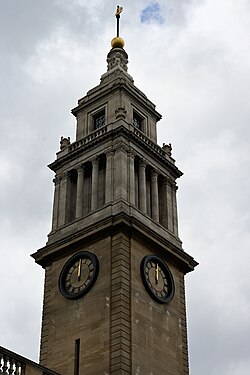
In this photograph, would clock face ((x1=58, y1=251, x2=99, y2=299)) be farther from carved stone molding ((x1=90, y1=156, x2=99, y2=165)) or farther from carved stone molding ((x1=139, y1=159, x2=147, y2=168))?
carved stone molding ((x1=139, y1=159, x2=147, y2=168))

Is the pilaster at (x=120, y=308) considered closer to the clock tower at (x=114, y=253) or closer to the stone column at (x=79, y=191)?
the clock tower at (x=114, y=253)

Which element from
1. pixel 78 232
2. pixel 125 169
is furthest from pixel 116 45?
pixel 78 232

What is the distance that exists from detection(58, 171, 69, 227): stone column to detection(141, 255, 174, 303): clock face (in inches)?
297

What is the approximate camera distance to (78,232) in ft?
170

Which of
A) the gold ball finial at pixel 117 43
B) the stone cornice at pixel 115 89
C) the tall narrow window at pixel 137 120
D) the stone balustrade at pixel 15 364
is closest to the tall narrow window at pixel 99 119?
the stone cornice at pixel 115 89

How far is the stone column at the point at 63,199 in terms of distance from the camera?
182 feet

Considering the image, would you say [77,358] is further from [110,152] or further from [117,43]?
[117,43]

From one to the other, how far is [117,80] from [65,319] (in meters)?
20.7

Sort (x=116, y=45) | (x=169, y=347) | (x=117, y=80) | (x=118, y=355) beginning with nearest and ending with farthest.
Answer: (x=118, y=355) < (x=169, y=347) < (x=117, y=80) < (x=116, y=45)

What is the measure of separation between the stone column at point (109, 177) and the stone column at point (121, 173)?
0.31m

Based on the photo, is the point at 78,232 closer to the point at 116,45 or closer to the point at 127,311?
the point at 127,311

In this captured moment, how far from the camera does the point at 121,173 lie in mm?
53469

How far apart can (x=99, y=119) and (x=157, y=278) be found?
52.0ft

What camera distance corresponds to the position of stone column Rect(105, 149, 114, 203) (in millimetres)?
52956
